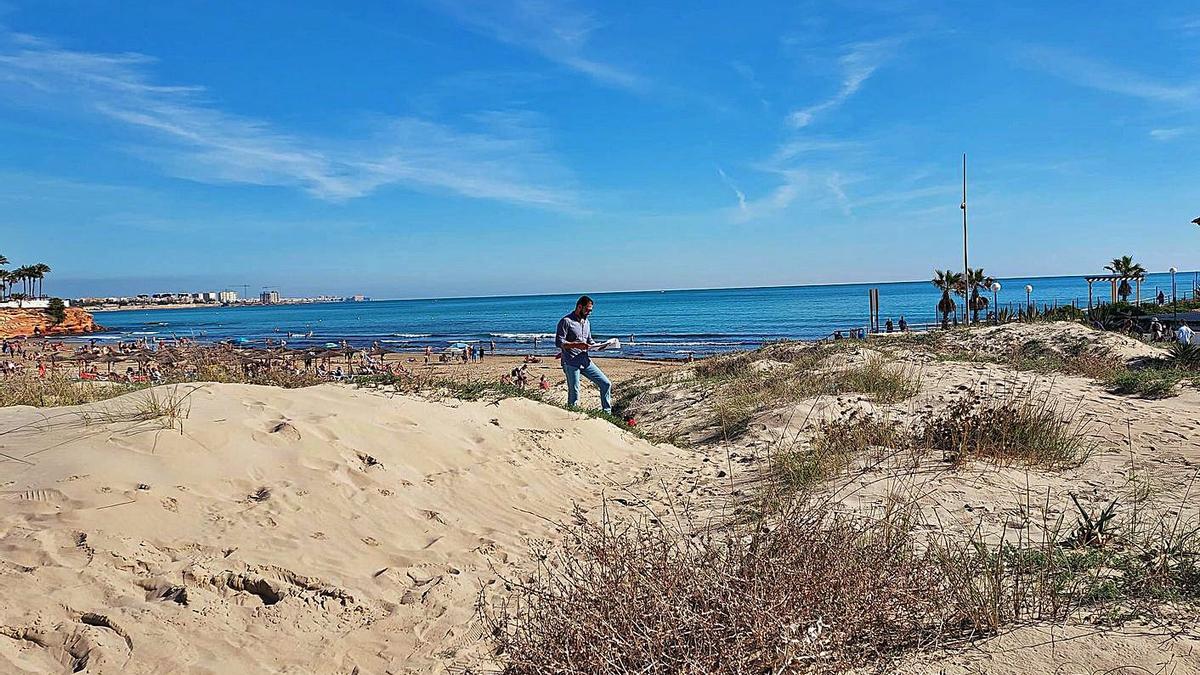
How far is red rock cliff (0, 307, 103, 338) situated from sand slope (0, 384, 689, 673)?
178 ft

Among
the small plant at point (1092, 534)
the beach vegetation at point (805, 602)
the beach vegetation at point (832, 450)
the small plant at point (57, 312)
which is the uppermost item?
the small plant at point (57, 312)

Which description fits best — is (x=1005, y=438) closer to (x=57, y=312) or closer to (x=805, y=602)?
(x=805, y=602)

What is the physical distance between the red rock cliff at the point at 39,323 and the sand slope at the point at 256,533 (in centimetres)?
5427

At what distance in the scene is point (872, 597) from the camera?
9.50 ft

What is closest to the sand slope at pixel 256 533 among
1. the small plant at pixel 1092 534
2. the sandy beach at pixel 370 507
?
the sandy beach at pixel 370 507

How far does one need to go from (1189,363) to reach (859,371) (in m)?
6.38

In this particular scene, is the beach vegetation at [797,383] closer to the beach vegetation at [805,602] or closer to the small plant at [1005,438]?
the small plant at [1005,438]

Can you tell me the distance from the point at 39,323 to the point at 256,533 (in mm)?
64821

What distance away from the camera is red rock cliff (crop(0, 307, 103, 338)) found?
50.2 m

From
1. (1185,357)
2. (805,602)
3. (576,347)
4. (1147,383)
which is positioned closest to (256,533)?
(805,602)

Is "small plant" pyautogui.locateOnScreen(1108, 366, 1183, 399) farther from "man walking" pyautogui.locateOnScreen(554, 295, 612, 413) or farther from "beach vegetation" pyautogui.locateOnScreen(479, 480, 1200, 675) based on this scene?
"beach vegetation" pyautogui.locateOnScreen(479, 480, 1200, 675)

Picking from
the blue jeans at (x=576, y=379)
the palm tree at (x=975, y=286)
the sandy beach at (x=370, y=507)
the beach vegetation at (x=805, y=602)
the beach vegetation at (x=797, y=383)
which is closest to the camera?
the beach vegetation at (x=805, y=602)

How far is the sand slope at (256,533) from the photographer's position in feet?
11.4

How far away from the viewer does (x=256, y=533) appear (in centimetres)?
450
